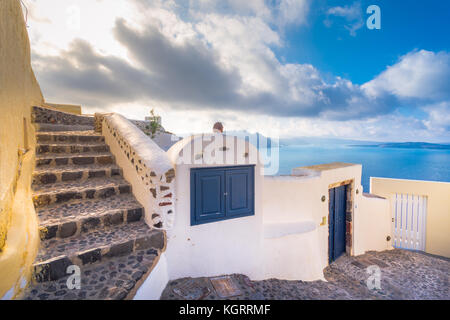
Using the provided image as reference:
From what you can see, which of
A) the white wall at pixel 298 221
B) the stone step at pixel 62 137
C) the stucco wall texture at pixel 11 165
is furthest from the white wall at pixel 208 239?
the stone step at pixel 62 137

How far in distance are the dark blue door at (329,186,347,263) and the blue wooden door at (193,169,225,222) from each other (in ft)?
15.4

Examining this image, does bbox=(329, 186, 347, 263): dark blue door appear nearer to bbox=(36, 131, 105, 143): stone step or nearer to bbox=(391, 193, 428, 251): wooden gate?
bbox=(391, 193, 428, 251): wooden gate

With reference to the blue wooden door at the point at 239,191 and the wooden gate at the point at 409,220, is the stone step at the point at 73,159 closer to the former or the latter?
the blue wooden door at the point at 239,191

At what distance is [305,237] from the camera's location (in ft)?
15.9

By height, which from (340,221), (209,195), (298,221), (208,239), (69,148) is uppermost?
(69,148)

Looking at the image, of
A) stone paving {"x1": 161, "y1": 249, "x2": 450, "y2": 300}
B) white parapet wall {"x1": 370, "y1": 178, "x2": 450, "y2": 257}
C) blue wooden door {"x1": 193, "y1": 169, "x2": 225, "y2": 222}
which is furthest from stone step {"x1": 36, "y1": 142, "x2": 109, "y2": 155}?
white parapet wall {"x1": 370, "y1": 178, "x2": 450, "y2": 257}

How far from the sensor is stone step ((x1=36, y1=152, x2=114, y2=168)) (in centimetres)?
365

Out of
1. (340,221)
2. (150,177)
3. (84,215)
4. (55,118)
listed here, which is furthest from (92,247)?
(340,221)

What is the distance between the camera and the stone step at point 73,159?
144 inches

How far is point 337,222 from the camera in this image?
22.1ft

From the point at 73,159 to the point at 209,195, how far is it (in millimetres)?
2895

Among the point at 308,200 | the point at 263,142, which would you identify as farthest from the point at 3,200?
the point at 308,200

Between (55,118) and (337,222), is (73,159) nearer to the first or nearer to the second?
(55,118)

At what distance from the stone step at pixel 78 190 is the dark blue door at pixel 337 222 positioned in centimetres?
620
